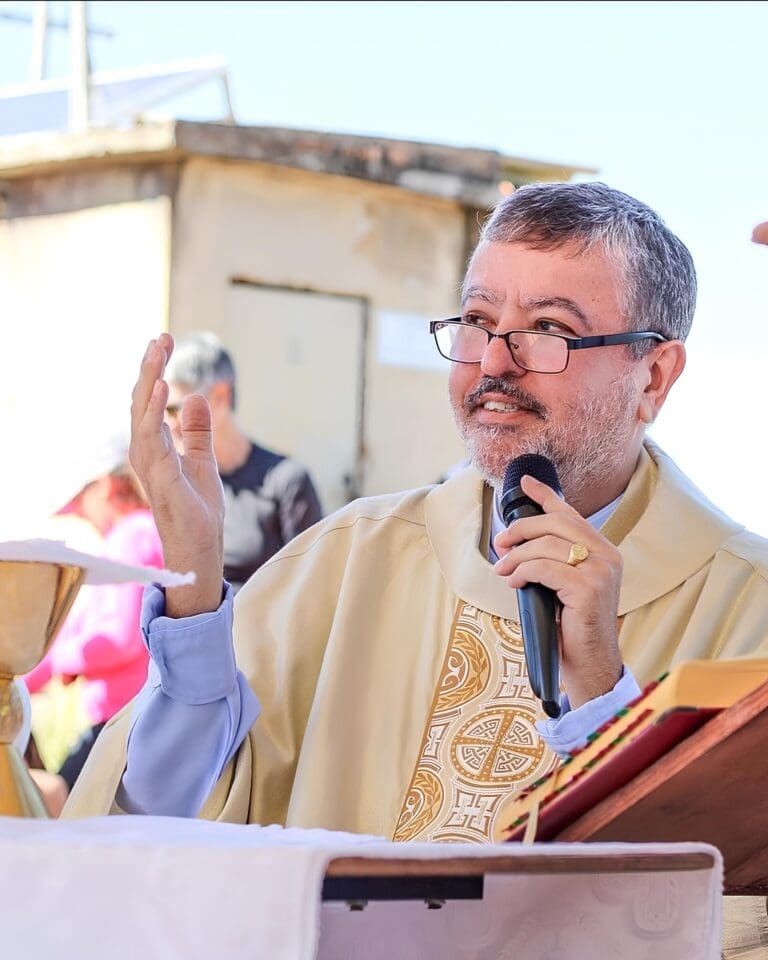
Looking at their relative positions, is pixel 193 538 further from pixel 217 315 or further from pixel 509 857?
pixel 217 315

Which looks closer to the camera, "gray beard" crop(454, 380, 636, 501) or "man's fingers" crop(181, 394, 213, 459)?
"man's fingers" crop(181, 394, 213, 459)

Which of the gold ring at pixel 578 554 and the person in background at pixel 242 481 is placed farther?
the person in background at pixel 242 481

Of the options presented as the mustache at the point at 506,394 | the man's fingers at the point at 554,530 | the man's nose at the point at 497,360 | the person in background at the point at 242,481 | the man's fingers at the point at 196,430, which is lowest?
the person in background at the point at 242,481

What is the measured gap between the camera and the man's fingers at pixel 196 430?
8.04 feet

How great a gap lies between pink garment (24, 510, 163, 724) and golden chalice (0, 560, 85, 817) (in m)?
3.74

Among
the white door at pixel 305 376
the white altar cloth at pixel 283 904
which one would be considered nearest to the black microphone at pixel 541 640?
the white altar cloth at pixel 283 904

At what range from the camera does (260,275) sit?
10.1m

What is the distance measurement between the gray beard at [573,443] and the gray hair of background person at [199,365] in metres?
3.80

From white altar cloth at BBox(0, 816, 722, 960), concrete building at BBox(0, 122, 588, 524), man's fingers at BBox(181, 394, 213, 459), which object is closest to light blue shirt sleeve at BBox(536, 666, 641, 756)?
white altar cloth at BBox(0, 816, 722, 960)

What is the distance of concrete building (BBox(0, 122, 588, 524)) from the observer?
980 centimetres

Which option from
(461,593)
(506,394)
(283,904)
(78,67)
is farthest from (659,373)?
(78,67)

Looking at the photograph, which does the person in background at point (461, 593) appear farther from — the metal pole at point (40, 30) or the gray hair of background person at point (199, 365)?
the metal pole at point (40, 30)

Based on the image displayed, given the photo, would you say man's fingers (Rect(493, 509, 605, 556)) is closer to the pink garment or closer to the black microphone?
the black microphone

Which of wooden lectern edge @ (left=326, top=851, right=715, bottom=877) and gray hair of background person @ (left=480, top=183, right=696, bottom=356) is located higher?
gray hair of background person @ (left=480, top=183, right=696, bottom=356)
